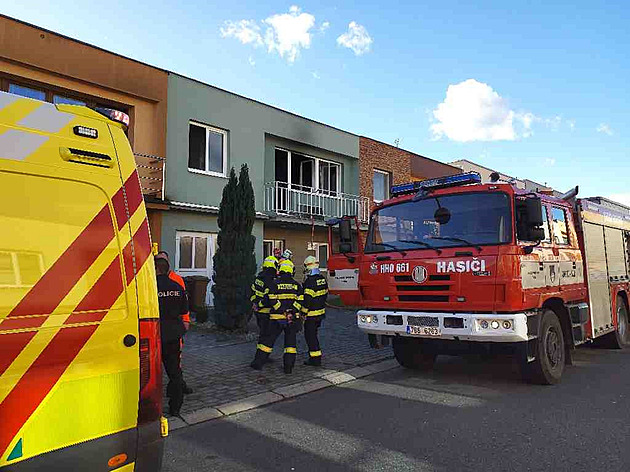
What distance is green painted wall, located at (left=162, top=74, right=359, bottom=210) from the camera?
41.5 ft

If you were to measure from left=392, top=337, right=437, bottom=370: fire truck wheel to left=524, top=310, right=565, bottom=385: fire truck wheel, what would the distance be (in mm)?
1525

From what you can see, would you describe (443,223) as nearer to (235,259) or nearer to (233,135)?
(235,259)

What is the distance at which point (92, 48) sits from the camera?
11.2m

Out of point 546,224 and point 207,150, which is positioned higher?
point 207,150

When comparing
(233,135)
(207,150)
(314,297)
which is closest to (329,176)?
(233,135)

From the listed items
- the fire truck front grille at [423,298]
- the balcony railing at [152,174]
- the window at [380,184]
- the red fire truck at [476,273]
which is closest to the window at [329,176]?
the window at [380,184]

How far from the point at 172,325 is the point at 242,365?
8.35 feet

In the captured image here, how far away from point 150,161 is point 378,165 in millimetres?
10145

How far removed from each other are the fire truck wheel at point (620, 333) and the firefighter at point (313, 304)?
211 inches

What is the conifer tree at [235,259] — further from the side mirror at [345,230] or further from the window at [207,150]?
the window at [207,150]

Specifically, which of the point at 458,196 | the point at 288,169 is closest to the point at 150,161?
the point at 288,169

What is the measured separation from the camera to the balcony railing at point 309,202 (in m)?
15.5

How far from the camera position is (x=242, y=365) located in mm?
7184

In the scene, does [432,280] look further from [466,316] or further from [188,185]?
[188,185]
